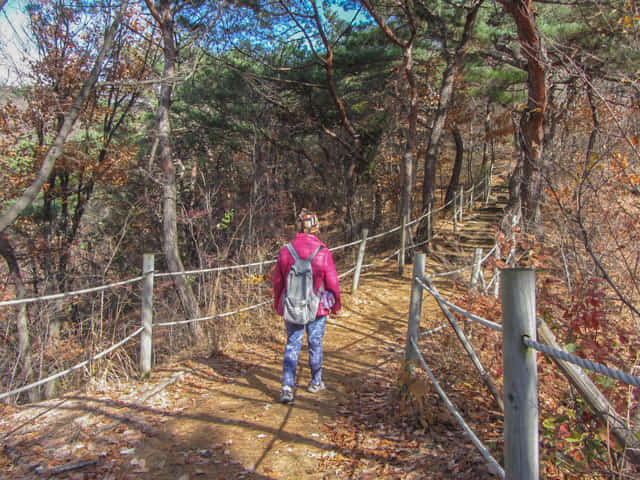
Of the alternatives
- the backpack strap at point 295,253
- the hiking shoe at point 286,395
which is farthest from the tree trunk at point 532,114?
the hiking shoe at point 286,395

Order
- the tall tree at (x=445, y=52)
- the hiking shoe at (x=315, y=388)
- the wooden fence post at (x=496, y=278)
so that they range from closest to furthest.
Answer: the hiking shoe at (x=315, y=388) → the wooden fence post at (x=496, y=278) → the tall tree at (x=445, y=52)

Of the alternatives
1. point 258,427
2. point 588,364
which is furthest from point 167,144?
point 588,364

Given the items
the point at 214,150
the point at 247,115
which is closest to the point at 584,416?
the point at 247,115

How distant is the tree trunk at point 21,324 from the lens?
6068 millimetres

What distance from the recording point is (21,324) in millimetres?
7477

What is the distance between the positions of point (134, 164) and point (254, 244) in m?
6.55

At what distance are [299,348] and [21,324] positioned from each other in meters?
6.00

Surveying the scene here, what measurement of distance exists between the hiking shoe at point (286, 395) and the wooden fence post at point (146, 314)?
1532mm

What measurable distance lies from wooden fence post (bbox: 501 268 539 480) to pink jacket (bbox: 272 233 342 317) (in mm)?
2423

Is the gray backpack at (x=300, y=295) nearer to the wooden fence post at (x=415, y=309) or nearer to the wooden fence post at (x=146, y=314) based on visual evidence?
the wooden fence post at (x=415, y=309)

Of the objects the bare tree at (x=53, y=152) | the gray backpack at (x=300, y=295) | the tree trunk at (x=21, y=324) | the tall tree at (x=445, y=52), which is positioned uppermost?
the tall tree at (x=445, y=52)

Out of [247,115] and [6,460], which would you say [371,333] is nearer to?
[6,460]

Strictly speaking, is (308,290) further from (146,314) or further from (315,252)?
(146,314)

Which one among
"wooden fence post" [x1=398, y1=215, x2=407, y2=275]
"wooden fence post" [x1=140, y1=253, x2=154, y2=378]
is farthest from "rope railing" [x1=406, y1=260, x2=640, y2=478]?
"wooden fence post" [x1=398, y1=215, x2=407, y2=275]
